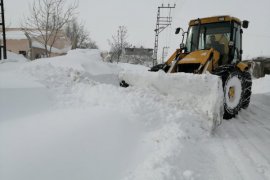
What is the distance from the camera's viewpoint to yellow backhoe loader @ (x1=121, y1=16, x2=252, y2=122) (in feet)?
22.0

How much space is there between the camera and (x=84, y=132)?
3.89 m

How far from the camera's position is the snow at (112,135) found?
10.5 feet

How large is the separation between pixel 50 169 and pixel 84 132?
945 mm

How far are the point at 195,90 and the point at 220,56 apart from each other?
2.28 metres

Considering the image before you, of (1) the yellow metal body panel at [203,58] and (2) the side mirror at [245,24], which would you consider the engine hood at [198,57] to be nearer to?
(1) the yellow metal body panel at [203,58]

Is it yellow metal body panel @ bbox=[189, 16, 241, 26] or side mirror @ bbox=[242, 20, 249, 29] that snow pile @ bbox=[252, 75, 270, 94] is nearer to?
side mirror @ bbox=[242, 20, 249, 29]

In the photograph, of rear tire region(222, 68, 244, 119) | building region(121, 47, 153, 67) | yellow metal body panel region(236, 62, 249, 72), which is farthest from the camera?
building region(121, 47, 153, 67)

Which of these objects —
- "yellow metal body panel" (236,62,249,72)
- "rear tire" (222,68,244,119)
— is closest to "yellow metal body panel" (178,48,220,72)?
"rear tire" (222,68,244,119)

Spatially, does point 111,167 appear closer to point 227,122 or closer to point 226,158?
point 226,158

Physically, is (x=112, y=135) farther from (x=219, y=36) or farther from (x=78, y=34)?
(x=78, y=34)

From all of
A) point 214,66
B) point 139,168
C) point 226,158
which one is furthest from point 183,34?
point 139,168

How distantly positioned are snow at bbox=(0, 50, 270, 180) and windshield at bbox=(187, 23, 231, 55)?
216 cm

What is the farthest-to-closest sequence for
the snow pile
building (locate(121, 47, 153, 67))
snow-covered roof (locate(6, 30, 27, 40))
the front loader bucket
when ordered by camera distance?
1. building (locate(121, 47, 153, 67))
2. snow-covered roof (locate(6, 30, 27, 40))
3. the snow pile
4. the front loader bucket

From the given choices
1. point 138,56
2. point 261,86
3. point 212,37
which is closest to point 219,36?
point 212,37
